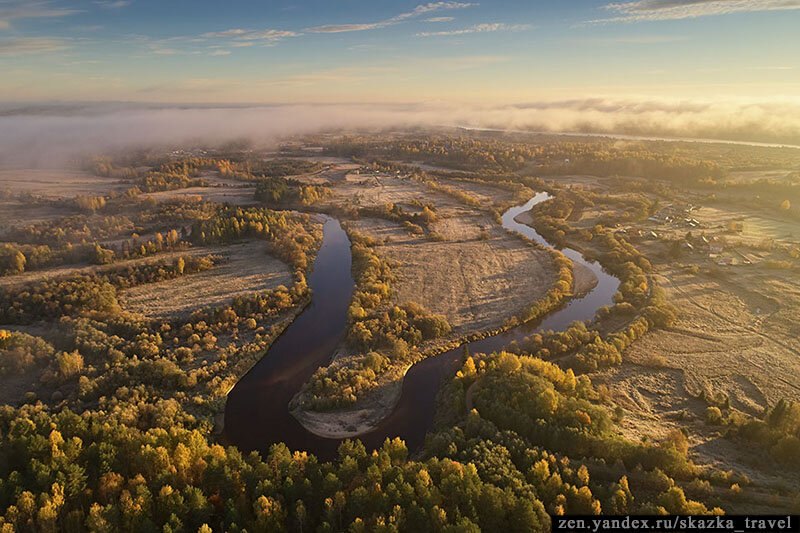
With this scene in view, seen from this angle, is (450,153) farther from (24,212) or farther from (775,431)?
(775,431)

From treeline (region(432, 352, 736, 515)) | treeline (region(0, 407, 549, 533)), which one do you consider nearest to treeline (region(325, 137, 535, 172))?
treeline (region(432, 352, 736, 515))

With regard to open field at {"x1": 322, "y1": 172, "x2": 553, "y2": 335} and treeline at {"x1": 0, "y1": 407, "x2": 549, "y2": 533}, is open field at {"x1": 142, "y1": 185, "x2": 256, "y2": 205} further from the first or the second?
treeline at {"x1": 0, "y1": 407, "x2": 549, "y2": 533}

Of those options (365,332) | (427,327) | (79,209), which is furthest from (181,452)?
(79,209)

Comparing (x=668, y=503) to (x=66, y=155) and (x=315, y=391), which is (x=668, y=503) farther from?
(x=66, y=155)

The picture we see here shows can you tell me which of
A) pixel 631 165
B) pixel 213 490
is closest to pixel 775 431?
pixel 213 490

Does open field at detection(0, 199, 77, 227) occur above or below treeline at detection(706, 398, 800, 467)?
above

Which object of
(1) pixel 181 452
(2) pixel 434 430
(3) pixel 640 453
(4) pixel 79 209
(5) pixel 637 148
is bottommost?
(2) pixel 434 430
